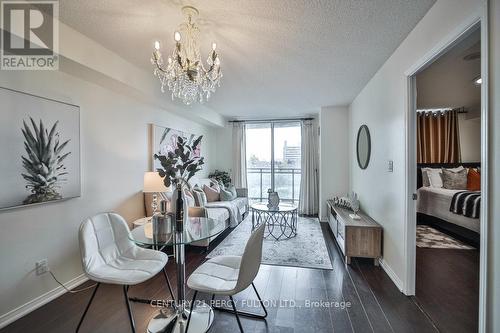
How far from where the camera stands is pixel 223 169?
620cm

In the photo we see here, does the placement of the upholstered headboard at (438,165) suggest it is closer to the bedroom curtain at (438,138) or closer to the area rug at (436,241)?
the bedroom curtain at (438,138)

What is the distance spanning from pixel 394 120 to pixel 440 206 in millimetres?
2942

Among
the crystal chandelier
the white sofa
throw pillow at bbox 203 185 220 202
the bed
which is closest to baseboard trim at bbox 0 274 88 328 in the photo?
the white sofa

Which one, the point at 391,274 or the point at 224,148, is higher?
the point at 224,148

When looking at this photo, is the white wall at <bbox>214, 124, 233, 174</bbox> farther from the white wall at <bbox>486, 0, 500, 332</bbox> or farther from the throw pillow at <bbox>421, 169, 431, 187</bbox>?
the white wall at <bbox>486, 0, 500, 332</bbox>

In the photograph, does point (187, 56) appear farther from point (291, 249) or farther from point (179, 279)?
point (291, 249)

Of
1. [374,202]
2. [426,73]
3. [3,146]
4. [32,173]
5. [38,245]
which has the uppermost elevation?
[426,73]

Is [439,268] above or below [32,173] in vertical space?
below

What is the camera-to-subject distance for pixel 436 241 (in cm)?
370

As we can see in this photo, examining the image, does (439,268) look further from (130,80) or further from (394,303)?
(130,80)

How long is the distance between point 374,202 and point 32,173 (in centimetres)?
383

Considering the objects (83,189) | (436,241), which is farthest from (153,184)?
(436,241)

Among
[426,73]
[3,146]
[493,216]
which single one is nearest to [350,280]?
[493,216]

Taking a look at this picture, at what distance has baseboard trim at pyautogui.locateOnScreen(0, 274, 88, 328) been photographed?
1.84 metres
